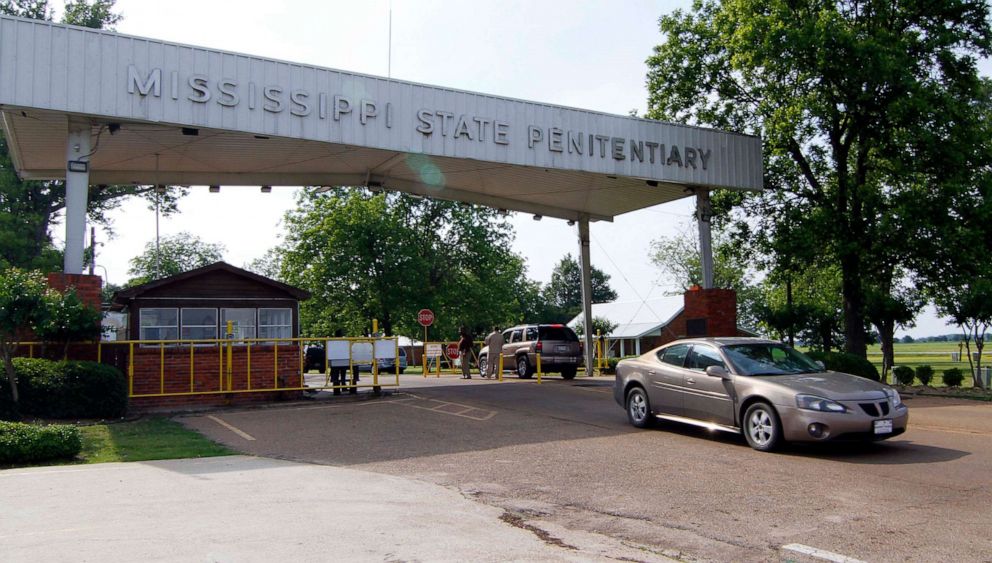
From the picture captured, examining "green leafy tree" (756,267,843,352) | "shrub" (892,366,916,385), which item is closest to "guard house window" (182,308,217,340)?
"green leafy tree" (756,267,843,352)

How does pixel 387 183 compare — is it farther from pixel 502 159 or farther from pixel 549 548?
pixel 549 548

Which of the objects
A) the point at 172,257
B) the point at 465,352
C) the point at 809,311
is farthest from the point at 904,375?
the point at 172,257

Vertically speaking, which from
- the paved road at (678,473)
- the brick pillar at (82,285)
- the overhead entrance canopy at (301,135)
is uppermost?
the overhead entrance canopy at (301,135)

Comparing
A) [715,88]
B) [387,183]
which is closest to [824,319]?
[715,88]

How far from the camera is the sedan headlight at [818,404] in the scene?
994 centimetres

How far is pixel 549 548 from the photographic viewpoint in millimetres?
6105

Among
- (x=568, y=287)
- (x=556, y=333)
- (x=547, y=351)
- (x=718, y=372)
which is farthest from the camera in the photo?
(x=568, y=287)

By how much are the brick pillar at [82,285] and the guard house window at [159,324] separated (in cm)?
325

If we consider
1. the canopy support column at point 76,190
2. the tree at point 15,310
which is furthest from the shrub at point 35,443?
the canopy support column at point 76,190

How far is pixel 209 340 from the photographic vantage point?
56.3 feet

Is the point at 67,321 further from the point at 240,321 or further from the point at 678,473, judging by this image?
the point at 678,473

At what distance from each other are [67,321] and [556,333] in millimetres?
15566

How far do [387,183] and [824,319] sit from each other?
18.8 metres

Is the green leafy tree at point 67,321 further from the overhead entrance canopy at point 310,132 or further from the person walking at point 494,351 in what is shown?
the person walking at point 494,351
